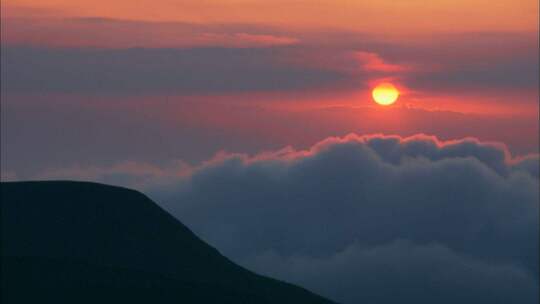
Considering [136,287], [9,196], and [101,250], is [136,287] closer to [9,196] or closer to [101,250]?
[101,250]

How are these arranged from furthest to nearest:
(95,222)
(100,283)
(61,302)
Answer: (95,222), (100,283), (61,302)

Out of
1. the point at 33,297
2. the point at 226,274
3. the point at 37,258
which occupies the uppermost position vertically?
the point at 226,274

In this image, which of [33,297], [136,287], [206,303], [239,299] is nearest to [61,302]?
[33,297]

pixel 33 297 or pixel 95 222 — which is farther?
pixel 95 222

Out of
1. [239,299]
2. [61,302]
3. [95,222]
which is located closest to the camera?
[61,302]

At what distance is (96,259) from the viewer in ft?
572

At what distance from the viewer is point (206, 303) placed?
168000mm

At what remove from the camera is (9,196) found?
7451 inches

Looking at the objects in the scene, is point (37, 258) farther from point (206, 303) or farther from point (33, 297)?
point (206, 303)

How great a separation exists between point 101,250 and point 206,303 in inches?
947

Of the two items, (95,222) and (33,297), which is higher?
(95,222)

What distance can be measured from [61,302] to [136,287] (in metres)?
15.8

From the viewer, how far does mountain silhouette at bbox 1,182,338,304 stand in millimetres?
158125

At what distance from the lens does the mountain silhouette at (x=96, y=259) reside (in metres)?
158
